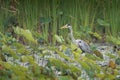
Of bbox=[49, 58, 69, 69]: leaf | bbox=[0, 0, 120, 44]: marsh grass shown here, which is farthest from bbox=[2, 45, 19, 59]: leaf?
bbox=[0, 0, 120, 44]: marsh grass

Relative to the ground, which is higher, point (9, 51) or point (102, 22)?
point (9, 51)

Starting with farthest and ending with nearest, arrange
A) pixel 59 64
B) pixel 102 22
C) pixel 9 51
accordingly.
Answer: pixel 102 22
pixel 9 51
pixel 59 64

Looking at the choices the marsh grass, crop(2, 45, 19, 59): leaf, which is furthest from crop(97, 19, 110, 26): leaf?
crop(2, 45, 19, 59): leaf

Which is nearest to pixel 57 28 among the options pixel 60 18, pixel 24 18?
pixel 60 18

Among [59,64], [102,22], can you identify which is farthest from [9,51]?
[102,22]

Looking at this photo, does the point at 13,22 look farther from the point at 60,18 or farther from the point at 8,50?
the point at 8,50

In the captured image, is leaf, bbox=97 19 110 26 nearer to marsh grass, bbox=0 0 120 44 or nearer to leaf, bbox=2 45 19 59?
marsh grass, bbox=0 0 120 44

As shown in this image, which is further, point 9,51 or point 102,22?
point 102,22

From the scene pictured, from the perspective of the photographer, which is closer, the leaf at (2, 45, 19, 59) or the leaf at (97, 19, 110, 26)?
the leaf at (2, 45, 19, 59)

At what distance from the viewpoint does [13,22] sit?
5023 millimetres

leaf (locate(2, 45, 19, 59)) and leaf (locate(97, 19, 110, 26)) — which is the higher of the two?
leaf (locate(2, 45, 19, 59))

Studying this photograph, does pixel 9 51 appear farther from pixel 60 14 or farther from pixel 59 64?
pixel 60 14

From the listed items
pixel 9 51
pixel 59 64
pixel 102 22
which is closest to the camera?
pixel 59 64

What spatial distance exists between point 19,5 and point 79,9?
785 millimetres
